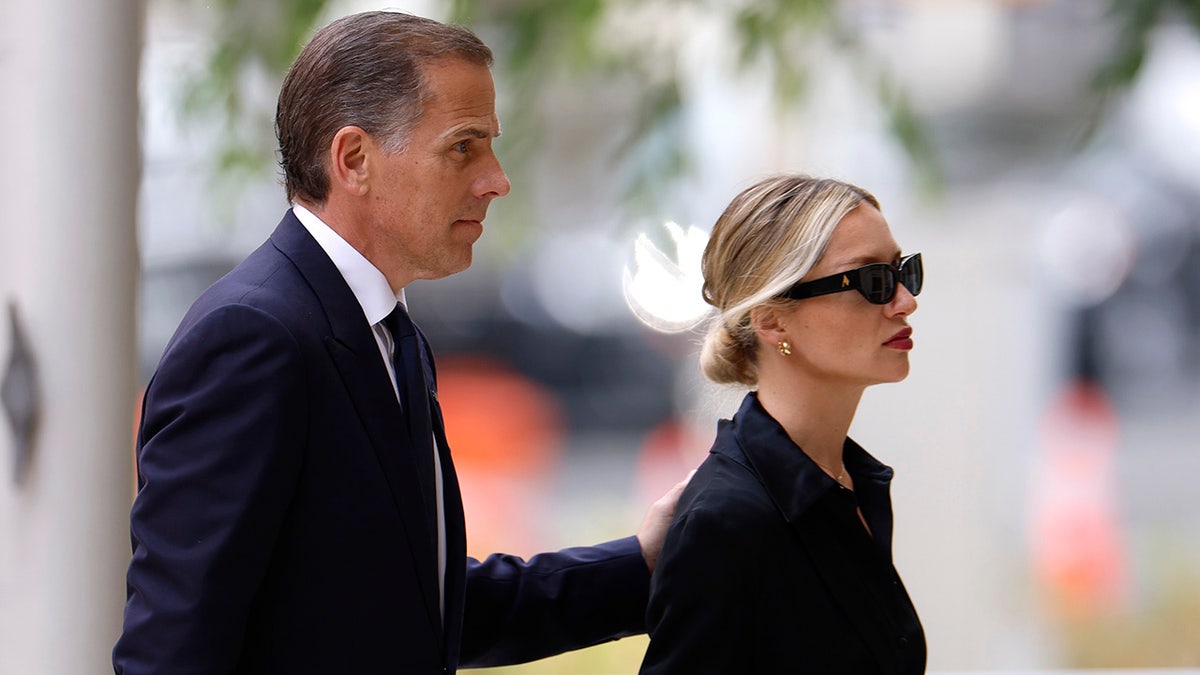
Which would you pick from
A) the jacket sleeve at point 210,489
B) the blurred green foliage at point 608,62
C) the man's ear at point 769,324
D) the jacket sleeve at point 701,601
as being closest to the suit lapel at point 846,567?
the jacket sleeve at point 701,601

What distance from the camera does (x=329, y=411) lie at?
162cm

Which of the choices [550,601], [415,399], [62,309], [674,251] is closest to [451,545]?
[415,399]

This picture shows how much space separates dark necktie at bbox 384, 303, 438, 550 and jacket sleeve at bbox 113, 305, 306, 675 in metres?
0.22

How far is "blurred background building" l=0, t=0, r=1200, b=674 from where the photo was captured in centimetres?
206

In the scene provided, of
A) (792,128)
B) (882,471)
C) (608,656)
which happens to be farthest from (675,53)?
(882,471)

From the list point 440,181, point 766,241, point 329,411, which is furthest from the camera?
point 766,241

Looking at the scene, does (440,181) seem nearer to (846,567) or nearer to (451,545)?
(451,545)

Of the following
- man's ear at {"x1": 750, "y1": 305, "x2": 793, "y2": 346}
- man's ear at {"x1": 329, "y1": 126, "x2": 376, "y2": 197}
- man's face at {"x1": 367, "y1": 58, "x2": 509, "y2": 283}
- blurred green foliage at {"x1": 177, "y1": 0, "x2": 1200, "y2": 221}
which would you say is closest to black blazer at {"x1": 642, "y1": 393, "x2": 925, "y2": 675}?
man's ear at {"x1": 750, "y1": 305, "x2": 793, "y2": 346}

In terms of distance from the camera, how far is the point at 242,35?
13.4 feet

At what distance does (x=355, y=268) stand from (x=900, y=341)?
30.3 inches

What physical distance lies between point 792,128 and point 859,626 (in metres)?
2.82

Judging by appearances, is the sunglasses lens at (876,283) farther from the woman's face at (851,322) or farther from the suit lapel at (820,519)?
the suit lapel at (820,519)

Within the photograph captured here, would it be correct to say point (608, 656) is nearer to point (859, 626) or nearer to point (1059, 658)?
point (859, 626)

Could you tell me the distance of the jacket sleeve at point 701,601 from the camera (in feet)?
5.66
